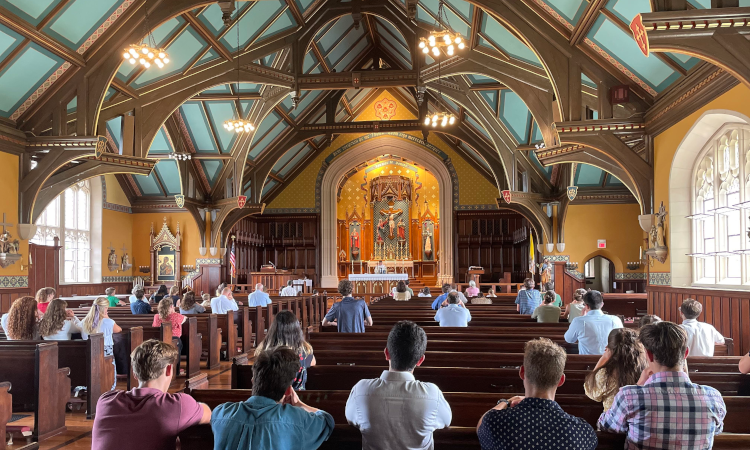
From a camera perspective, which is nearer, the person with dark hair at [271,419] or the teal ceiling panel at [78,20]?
the person with dark hair at [271,419]

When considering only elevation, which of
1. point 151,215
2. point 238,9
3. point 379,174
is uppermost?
point 238,9

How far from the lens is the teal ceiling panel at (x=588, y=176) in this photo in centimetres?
1520

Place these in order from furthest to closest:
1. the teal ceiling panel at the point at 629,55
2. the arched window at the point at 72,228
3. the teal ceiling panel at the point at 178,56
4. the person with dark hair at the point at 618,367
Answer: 1. the arched window at the point at 72,228
2. the teal ceiling panel at the point at 178,56
3. the teal ceiling panel at the point at 629,55
4. the person with dark hair at the point at 618,367

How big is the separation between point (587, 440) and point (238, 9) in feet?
36.8

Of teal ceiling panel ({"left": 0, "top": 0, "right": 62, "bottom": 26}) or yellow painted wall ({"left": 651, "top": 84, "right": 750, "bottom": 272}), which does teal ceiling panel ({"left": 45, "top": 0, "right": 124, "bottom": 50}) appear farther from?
yellow painted wall ({"left": 651, "top": 84, "right": 750, "bottom": 272})

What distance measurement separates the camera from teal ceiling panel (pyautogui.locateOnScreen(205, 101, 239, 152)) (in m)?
15.4

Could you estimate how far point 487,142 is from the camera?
18.8 m

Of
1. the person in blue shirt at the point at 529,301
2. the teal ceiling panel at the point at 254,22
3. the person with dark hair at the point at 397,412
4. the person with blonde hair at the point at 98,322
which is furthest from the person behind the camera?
the teal ceiling panel at the point at 254,22

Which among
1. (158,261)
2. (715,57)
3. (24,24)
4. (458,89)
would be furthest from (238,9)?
(158,261)

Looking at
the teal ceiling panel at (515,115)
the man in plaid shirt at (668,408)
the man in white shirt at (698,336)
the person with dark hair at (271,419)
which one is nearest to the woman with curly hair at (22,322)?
the person with dark hair at (271,419)

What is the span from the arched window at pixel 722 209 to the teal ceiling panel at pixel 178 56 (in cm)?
931

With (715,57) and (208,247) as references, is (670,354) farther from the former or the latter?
(208,247)

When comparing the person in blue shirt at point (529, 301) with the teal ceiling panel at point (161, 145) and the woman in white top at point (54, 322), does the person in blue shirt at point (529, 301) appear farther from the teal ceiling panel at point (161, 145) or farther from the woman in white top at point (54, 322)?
the teal ceiling panel at point (161, 145)

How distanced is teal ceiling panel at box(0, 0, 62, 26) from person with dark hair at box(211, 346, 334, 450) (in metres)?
8.14
